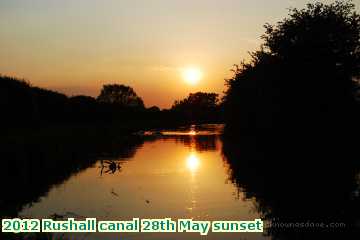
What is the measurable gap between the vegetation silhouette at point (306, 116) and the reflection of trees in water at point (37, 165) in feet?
34.1

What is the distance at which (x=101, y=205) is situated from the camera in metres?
22.3

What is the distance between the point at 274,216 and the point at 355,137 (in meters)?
31.1

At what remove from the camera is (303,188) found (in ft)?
82.1

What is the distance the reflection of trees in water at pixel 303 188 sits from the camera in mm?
17609

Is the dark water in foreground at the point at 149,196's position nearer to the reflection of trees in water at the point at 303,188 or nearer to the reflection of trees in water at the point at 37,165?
the reflection of trees in water at the point at 37,165

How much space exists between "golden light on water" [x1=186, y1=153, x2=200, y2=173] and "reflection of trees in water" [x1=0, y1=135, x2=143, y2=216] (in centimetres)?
622

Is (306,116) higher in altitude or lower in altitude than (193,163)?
higher

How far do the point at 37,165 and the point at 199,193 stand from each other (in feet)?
47.1

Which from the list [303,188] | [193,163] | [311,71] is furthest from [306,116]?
[303,188]

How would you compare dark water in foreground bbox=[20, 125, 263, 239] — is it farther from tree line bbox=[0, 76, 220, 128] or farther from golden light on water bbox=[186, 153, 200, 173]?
tree line bbox=[0, 76, 220, 128]

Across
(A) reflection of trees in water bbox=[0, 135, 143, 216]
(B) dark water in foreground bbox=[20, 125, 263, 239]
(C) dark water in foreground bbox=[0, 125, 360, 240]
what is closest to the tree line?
(A) reflection of trees in water bbox=[0, 135, 143, 216]

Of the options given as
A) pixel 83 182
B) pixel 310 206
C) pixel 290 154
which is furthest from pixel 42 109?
pixel 310 206

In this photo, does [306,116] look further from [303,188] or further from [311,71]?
[303,188]

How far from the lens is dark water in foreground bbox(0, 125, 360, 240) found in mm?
18125
